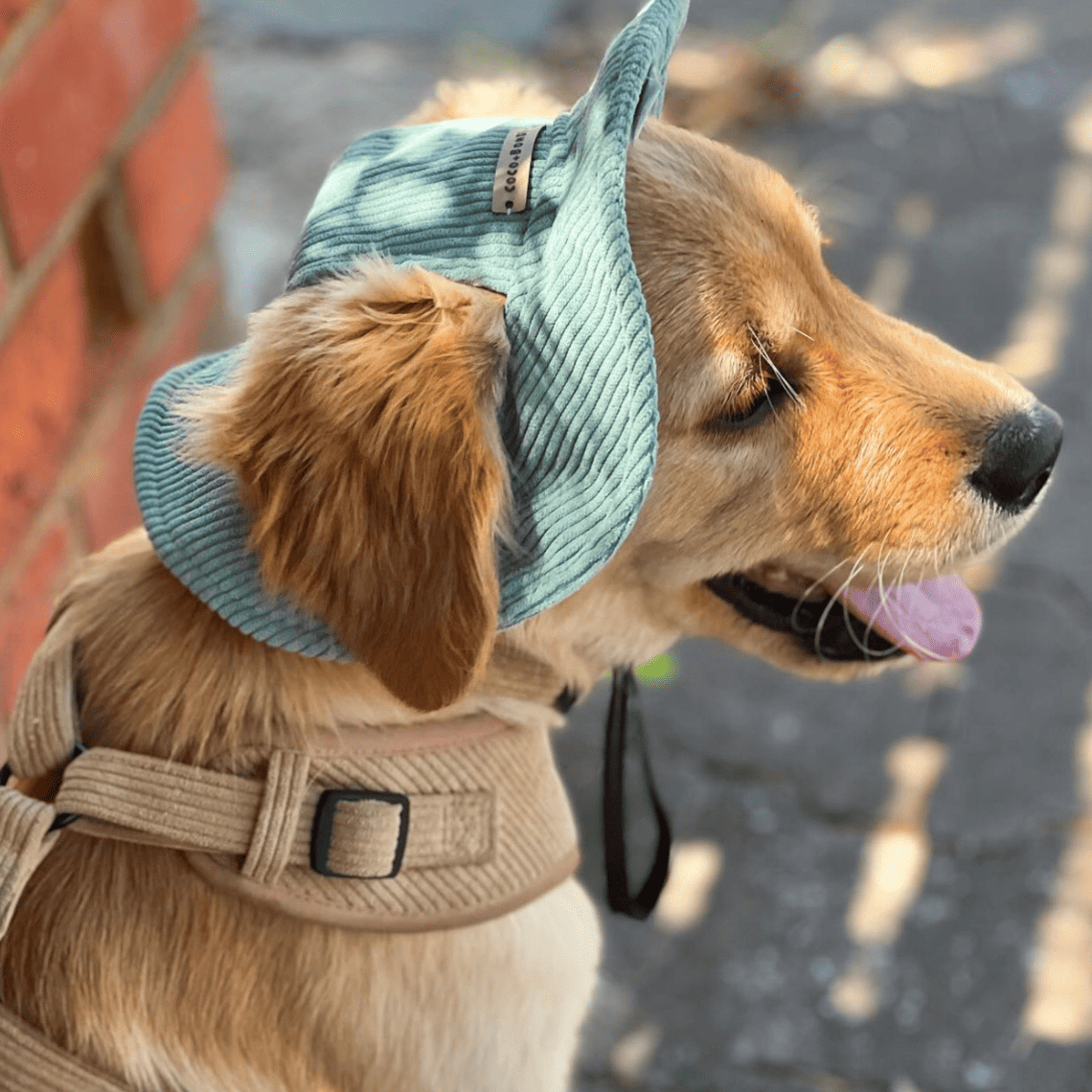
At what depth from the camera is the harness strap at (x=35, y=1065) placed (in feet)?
4.36

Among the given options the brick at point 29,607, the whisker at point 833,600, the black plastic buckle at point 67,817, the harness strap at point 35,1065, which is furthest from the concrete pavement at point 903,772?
the black plastic buckle at point 67,817

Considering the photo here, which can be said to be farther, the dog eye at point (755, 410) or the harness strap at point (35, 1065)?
the dog eye at point (755, 410)

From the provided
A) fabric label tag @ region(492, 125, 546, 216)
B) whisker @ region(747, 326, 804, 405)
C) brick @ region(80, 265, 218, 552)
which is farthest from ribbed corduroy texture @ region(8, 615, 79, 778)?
brick @ region(80, 265, 218, 552)

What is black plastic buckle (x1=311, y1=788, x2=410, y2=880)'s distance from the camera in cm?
137

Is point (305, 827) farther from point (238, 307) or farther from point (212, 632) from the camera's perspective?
point (238, 307)

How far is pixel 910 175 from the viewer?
159 inches

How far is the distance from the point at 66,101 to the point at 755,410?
1530 mm

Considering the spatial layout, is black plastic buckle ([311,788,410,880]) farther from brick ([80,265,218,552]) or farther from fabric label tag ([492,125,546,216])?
brick ([80,265,218,552])

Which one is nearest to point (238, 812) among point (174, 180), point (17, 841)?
point (17, 841)

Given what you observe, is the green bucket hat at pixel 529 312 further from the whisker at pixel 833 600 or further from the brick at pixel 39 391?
the brick at pixel 39 391

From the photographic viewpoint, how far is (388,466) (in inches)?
50.2

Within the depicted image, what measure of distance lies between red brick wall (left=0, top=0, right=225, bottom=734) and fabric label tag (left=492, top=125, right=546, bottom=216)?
4.05 feet

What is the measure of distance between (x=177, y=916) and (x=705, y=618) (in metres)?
0.69

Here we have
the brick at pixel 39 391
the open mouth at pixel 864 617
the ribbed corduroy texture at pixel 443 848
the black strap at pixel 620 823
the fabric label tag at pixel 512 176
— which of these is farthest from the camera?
the brick at pixel 39 391
